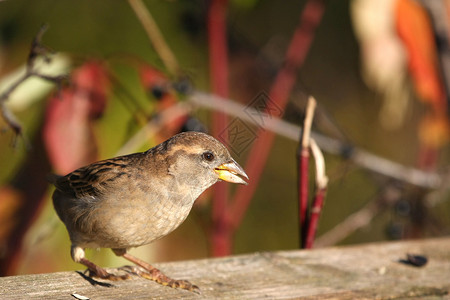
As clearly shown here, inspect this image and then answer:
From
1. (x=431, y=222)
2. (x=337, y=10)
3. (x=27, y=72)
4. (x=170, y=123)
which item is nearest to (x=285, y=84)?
(x=170, y=123)

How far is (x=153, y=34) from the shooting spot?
278 cm

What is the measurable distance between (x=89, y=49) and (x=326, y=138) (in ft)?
3.78

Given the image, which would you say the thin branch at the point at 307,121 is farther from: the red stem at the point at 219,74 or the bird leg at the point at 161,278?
the bird leg at the point at 161,278

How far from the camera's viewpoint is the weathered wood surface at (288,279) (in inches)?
88.0

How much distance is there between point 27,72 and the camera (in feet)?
8.00

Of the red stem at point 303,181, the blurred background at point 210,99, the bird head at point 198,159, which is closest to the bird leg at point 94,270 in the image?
the blurred background at point 210,99

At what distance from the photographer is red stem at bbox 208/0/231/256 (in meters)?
3.01

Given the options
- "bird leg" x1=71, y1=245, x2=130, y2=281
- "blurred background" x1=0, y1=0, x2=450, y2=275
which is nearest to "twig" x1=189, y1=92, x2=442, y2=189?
"blurred background" x1=0, y1=0, x2=450, y2=275

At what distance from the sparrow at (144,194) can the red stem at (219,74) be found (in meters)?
0.59

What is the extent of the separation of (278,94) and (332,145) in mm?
332

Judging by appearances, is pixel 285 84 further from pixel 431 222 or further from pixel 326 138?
pixel 431 222

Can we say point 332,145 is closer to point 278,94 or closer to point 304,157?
point 278,94

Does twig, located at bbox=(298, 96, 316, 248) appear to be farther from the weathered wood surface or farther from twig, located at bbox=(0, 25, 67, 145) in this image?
twig, located at bbox=(0, 25, 67, 145)

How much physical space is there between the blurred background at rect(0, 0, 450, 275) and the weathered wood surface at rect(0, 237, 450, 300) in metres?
0.32
